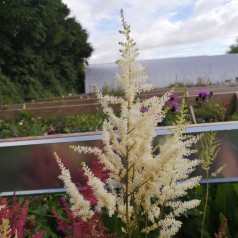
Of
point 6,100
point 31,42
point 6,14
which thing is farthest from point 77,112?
point 31,42

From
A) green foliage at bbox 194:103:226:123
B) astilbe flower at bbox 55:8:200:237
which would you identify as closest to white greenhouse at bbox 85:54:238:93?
green foliage at bbox 194:103:226:123

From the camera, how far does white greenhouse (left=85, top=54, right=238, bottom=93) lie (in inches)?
1171

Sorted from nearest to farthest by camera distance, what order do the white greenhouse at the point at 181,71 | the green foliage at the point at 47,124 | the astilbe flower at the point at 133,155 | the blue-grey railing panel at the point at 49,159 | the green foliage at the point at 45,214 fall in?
the astilbe flower at the point at 133,155 → the blue-grey railing panel at the point at 49,159 → the green foliage at the point at 45,214 → the green foliage at the point at 47,124 → the white greenhouse at the point at 181,71

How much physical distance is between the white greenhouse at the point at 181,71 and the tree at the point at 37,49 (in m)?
1.70

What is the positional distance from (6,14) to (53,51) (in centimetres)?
700

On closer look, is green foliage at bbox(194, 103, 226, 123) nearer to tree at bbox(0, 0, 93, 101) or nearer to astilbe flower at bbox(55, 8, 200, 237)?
astilbe flower at bbox(55, 8, 200, 237)

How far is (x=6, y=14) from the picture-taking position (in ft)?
70.7

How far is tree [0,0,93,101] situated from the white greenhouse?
1.70 metres

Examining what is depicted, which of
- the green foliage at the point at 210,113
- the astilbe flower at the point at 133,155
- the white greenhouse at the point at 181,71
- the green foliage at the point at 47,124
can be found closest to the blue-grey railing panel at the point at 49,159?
the astilbe flower at the point at 133,155

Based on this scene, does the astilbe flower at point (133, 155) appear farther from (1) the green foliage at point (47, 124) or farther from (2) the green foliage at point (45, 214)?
(1) the green foliage at point (47, 124)

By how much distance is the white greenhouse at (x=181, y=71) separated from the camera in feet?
97.6

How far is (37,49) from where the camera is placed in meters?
26.3

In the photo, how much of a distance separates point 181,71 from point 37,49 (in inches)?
370

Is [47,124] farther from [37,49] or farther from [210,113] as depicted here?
[37,49]
